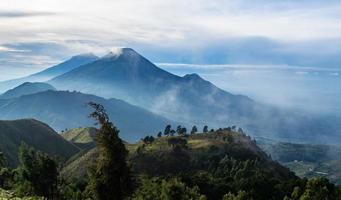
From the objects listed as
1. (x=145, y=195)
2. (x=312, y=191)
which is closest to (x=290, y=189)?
(x=312, y=191)

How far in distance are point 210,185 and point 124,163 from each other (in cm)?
14016

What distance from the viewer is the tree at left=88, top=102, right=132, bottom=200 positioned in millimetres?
58812

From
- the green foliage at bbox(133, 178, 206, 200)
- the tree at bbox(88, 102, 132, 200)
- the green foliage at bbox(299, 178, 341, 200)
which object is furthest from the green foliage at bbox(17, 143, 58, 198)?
the green foliage at bbox(299, 178, 341, 200)

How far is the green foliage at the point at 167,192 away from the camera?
11000 centimetres

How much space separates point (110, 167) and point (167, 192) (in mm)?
52920

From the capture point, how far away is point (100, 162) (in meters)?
59.7

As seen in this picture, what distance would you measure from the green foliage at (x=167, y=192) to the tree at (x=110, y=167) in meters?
46.0

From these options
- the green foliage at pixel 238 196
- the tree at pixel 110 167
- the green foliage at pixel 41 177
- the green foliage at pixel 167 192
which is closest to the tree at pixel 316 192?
the green foliage at pixel 238 196

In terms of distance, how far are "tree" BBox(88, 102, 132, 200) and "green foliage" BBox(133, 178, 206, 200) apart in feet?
151

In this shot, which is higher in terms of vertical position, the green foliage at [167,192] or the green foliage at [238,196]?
the green foliage at [167,192]

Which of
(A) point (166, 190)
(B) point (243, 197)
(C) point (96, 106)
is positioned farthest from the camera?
(B) point (243, 197)

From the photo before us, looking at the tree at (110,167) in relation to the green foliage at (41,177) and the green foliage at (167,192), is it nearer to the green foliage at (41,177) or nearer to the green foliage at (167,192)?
the green foliage at (167,192)

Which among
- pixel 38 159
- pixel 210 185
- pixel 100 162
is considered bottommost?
pixel 210 185

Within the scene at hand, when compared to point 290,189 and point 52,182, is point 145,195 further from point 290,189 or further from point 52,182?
point 290,189
